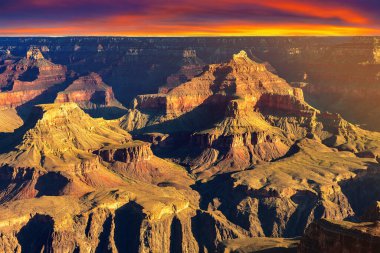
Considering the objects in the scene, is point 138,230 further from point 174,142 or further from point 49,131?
point 174,142

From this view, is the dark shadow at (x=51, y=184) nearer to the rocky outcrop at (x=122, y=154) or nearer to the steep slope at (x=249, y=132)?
the rocky outcrop at (x=122, y=154)

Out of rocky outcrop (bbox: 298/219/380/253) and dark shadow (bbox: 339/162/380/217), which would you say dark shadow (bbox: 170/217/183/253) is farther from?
rocky outcrop (bbox: 298/219/380/253)

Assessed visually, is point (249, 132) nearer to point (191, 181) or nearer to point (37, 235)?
point (191, 181)

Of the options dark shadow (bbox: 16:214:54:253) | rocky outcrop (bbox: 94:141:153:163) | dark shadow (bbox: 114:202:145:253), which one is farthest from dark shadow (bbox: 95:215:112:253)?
rocky outcrop (bbox: 94:141:153:163)

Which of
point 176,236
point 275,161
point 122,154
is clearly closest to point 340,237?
point 176,236

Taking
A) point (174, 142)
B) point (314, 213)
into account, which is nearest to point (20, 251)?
point (314, 213)

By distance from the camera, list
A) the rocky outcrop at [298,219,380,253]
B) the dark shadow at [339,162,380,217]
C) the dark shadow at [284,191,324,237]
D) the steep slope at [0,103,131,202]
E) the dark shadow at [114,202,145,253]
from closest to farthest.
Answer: the rocky outcrop at [298,219,380,253] < the dark shadow at [114,202,145,253] < the dark shadow at [284,191,324,237] < the steep slope at [0,103,131,202] < the dark shadow at [339,162,380,217]
